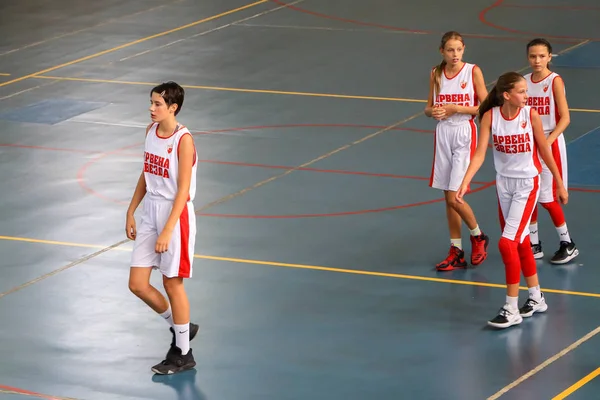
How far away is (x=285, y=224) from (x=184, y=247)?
3.55 m

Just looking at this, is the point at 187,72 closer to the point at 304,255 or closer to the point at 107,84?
the point at 107,84

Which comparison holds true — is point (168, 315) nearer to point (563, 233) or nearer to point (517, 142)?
point (517, 142)

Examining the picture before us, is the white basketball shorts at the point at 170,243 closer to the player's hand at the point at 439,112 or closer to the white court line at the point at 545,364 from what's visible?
the white court line at the point at 545,364

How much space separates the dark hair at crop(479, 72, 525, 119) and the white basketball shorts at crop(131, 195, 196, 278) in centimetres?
252

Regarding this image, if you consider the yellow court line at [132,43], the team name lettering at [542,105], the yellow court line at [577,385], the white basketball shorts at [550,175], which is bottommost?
the yellow court line at [577,385]

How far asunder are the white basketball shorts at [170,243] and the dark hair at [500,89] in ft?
8.26

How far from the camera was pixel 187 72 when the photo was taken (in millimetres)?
18469

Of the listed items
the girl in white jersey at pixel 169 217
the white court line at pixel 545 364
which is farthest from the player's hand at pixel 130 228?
the white court line at pixel 545 364

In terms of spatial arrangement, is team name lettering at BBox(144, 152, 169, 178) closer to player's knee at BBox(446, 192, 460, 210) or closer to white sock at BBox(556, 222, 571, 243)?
player's knee at BBox(446, 192, 460, 210)

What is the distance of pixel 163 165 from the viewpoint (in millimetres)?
7949

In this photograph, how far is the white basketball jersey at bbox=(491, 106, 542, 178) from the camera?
884 cm

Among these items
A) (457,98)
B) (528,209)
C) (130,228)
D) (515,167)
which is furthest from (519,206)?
(130,228)

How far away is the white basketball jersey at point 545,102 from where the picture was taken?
9.99 metres

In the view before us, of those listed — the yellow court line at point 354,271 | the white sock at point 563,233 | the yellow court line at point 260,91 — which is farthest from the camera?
the yellow court line at point 260,91
